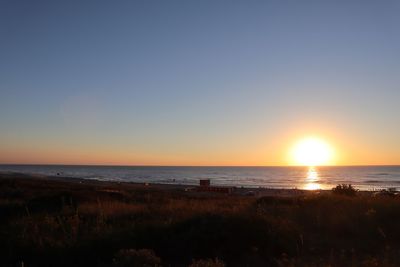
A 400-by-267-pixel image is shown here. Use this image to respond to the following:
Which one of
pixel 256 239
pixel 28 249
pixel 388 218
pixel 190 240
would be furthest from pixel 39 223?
pixel 388 218

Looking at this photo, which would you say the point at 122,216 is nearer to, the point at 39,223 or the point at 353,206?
the point at 39,223

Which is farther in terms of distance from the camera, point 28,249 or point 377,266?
point 28,249

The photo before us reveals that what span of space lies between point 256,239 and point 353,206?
563 cm

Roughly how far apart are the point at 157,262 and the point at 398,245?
222 inches

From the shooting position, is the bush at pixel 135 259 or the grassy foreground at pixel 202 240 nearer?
the bush at pixel 135 259

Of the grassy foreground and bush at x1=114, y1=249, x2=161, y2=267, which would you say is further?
the grassy foreground

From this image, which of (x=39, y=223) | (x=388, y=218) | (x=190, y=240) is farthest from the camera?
(x=388, y=218)

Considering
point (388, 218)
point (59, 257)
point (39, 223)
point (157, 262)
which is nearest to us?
point (157, 262)

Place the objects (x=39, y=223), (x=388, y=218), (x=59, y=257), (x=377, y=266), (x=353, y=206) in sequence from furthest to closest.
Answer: (x=353, y=206) → (x=388, y=218) → (x=39, y=223) → (x=59, y=257) → (x=377, y=266)

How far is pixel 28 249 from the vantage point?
9922 mm

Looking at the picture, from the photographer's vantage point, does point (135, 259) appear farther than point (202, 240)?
No

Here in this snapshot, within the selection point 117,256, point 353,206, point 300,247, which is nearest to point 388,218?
point 353,206

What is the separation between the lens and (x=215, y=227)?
36.0ft

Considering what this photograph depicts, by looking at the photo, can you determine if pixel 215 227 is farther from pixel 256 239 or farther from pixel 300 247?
pixel 300 247
